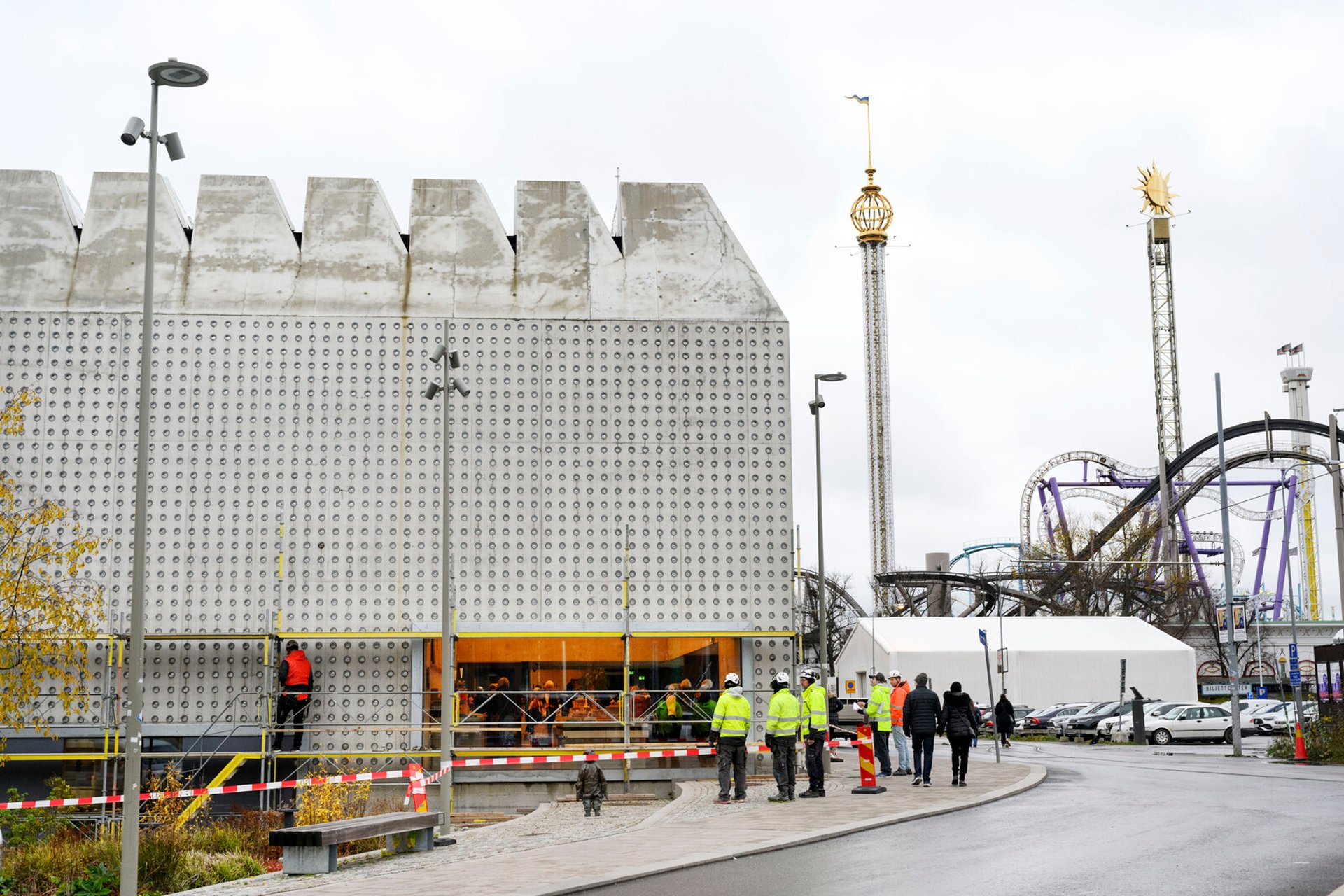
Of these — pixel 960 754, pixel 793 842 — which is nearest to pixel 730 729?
pixel 960 754

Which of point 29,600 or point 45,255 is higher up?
point 45,255

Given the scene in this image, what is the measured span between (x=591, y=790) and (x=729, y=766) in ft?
6.66

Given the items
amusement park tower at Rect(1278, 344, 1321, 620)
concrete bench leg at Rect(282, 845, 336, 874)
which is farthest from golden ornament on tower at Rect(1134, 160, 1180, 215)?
concrete bench leg at Rect(282, 845, 336, 874)

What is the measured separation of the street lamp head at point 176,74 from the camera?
13.1 meters

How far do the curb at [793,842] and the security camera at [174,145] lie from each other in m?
8.33

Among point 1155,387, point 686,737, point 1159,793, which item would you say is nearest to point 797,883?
point 1159,793

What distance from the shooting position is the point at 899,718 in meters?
23.6

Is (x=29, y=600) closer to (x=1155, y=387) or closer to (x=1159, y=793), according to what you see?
(x=1159, y=793)

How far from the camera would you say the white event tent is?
51.7m

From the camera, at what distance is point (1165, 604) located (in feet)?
226

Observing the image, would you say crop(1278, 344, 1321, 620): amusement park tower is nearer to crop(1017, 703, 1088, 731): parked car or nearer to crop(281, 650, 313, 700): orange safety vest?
crop(1017, 703, 1088, 731): parked car

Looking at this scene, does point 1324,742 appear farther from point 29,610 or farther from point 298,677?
point 29,610

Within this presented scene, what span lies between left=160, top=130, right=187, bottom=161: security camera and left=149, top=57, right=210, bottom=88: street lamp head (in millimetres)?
531

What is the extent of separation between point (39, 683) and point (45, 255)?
8.42m
